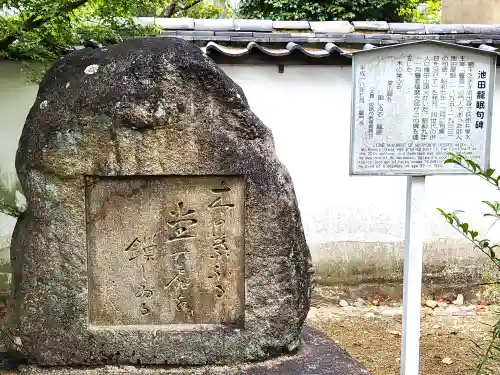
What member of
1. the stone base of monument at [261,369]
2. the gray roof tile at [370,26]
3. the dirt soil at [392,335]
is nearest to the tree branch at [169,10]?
the gray roof tile at [370,26]

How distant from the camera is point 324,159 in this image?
6.06m

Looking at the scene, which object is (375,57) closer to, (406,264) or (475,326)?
(406,264)

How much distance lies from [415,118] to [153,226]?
6.21 ft

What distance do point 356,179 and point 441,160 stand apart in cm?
239

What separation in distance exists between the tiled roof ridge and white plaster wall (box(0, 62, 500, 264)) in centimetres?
48

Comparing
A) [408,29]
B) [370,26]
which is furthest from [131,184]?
[408,29]

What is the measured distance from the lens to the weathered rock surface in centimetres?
286

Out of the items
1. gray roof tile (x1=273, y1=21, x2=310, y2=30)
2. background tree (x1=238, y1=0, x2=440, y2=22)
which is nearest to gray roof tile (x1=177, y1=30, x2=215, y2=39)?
gray roof tile (x1=273, y1=21, x2=310, y2=30)

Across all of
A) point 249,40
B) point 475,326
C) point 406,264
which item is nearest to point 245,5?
point 249,40

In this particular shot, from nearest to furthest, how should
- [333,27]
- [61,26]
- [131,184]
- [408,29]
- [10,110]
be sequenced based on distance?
[131,184]
[61,26]
[10,110]
[333,27]
[408,29]

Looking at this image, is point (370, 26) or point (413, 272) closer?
point (413, 272)

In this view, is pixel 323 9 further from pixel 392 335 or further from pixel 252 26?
pixel 392 335

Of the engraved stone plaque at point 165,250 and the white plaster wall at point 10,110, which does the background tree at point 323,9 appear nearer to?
the white plaster wall at point 10,110

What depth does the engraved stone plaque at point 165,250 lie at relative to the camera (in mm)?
2975
